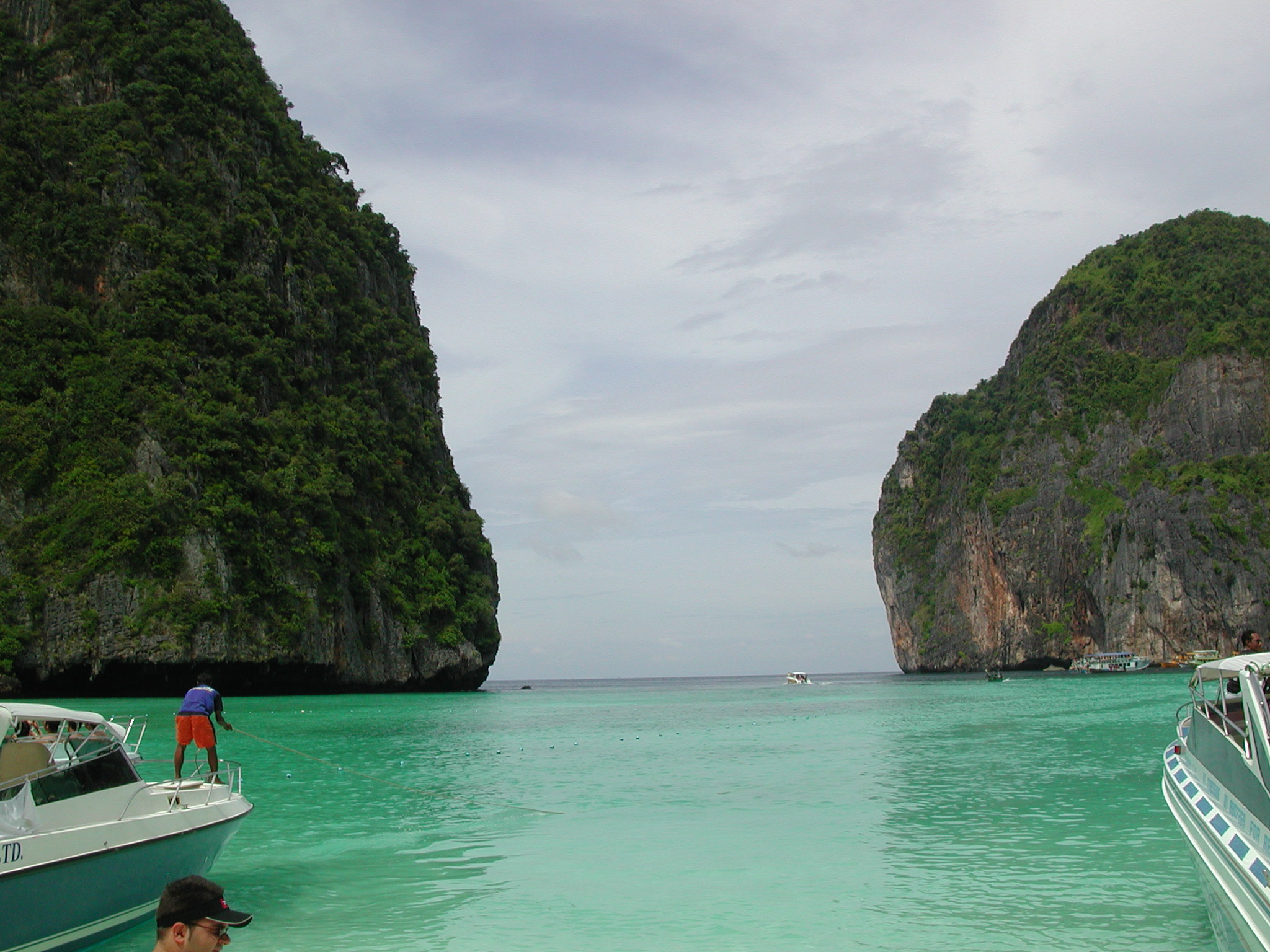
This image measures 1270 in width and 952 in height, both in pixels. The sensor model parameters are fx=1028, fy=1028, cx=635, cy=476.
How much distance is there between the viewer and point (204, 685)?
12.9 m

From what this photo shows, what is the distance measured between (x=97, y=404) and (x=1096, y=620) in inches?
3271

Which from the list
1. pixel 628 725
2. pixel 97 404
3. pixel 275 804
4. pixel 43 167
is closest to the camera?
pixel 275 804

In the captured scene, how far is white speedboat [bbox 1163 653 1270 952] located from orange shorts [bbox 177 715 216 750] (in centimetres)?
1020

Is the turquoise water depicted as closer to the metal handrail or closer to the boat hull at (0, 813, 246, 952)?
the boat hull at (0, 813, 246, 952)

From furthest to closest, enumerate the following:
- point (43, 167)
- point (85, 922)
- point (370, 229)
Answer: point (370, 229) < point (43, 167) < point (85, 922)

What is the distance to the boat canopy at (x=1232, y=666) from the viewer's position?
23.9 feet

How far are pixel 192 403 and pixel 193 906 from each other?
46491 millimetres

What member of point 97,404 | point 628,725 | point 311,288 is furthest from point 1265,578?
point 97,404

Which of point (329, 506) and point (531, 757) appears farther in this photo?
point (329, 506)

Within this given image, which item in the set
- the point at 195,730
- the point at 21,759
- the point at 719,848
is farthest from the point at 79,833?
the point at 719,848

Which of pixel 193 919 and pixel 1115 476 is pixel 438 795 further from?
pixel 1115 476

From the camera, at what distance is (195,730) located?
12180mm

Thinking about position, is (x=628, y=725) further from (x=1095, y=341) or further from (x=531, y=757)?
(x=1095, y=341)

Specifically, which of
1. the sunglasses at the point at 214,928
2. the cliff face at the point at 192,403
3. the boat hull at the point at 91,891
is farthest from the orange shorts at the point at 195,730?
the cliff face at the point at 192,403
